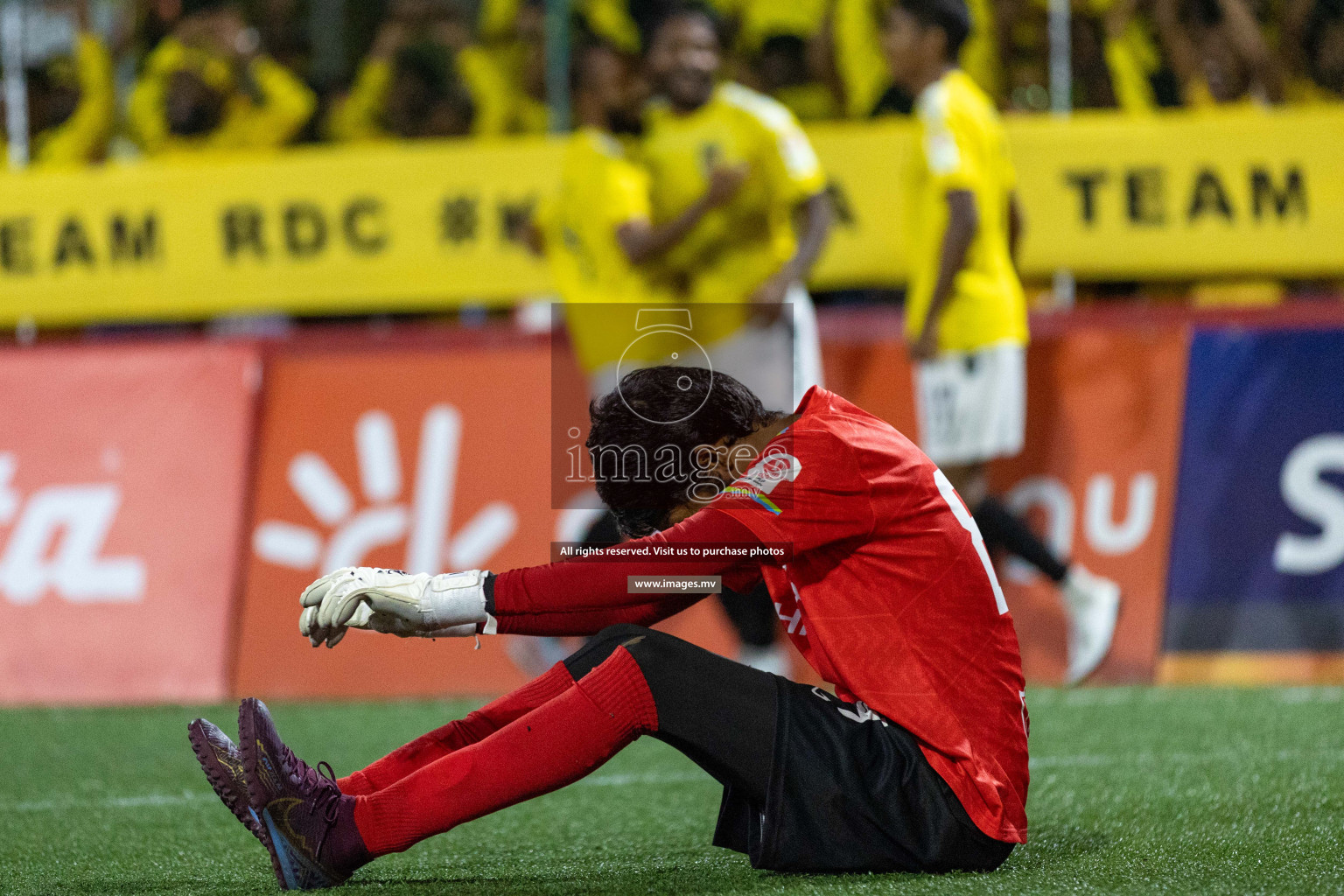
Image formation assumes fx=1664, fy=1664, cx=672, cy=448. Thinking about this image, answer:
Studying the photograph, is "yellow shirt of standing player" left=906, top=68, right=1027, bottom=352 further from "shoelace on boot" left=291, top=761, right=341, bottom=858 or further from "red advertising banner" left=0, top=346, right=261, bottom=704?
"shoelace on boot" left=291, top=761, right=341, bottom=858

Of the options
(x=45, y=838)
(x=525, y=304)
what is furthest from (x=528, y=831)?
(x=525, y=304)

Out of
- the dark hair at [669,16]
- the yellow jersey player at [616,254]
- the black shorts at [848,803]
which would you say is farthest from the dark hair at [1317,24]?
the black shorts at [848,803]

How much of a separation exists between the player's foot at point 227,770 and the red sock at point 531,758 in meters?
0.21

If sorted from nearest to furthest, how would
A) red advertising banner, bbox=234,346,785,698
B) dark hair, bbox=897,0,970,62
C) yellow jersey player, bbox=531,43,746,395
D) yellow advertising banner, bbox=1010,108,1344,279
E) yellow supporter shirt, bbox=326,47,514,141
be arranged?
dark hair, bbox=897,0,970,62, yellow jersey player, bbox=531,43,746,395, red advertising banner, bbox=234,346,785,698, yellow advertising banner, bbox=1010,108,1344,279, yellow supporter shirt, bbox=326,47,514,141

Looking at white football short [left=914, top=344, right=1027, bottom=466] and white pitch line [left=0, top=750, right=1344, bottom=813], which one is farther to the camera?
white football short [left=914, top=344, right=1027, bottom=466]

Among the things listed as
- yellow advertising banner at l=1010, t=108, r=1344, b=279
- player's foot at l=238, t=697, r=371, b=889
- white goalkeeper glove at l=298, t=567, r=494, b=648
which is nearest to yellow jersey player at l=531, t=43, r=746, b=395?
yellow advertising banner at l=1010, t=108, r=1344, b=279

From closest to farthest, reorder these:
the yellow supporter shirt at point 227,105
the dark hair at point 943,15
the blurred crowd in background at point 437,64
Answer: the dark hair at point 943,15 < the blurred crowd in background at point 437,64 < the yellow supporter shirt at point 227,105

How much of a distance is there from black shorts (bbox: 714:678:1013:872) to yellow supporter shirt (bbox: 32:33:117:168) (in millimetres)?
6546

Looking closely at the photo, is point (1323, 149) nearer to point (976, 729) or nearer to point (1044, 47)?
point (1044, 47)

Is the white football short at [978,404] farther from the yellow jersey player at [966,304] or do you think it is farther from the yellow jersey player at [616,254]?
the yellow jersey player at [616,254]

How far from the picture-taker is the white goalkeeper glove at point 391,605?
2701mm

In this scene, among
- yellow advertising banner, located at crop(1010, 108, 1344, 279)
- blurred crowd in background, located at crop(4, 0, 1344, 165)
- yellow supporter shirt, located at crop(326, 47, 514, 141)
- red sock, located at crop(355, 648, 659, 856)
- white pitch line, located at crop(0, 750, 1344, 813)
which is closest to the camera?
red sock, located at crop(355, 648, 659, 856)

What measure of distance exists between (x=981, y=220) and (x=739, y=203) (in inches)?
35.8

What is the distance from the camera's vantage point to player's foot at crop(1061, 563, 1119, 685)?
5.86m
